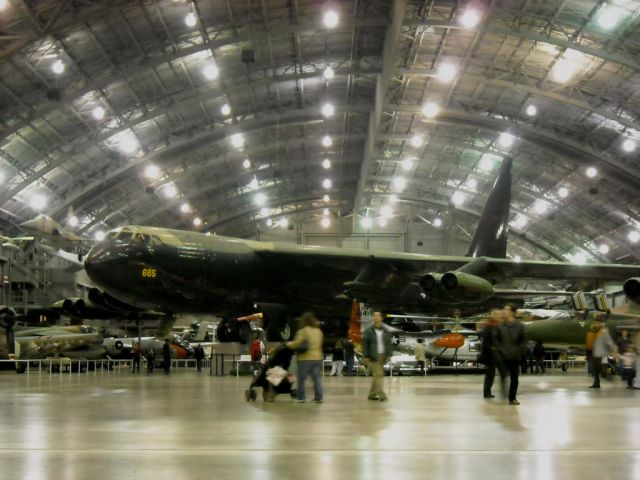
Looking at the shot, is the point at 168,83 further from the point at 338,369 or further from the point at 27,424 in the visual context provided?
the point at 27,424

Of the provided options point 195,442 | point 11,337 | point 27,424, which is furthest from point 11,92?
point 195,442

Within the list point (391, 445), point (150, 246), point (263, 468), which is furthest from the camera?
point (150, 246)

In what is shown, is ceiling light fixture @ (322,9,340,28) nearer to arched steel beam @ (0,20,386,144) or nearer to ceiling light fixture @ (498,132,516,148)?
arched steel beam @ (0,20,386,144)

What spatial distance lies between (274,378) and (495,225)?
18.8 metres

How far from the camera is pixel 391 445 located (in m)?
7.27

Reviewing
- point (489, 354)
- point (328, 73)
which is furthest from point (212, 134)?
point (489, 354)

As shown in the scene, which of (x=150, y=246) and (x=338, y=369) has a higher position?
(x=150, y=246)

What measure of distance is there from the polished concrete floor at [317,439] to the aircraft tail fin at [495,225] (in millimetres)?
16725

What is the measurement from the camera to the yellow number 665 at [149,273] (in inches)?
846

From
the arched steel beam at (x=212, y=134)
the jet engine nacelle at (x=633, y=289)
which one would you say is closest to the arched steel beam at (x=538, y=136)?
the arched steel beam at (x=212, y=134)

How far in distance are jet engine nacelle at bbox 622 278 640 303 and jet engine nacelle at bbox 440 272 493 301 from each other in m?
3.98

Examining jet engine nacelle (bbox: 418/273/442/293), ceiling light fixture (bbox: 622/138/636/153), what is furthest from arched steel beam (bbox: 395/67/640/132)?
jet engine nacelle (bbox: 418/273/442/293)

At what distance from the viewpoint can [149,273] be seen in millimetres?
21562

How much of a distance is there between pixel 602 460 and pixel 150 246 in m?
17.0
